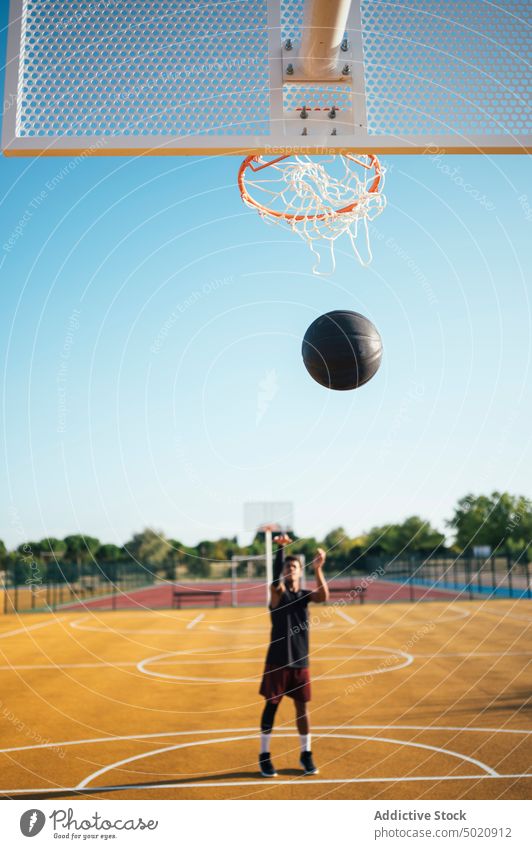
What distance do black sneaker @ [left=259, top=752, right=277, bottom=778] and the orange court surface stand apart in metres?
0.09

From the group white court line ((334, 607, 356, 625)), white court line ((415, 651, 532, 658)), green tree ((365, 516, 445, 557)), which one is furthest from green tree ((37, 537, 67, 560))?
green tree ((365, 516, 445, 557))

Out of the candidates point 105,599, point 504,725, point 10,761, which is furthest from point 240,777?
point 105,599

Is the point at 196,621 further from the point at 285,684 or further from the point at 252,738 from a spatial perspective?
the point at 285,684

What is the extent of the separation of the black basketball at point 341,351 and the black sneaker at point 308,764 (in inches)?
137

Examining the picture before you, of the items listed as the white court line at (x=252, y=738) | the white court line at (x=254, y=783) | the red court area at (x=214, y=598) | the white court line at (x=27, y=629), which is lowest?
the red court area at (x=214, y=598)

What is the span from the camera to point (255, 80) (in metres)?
5.10

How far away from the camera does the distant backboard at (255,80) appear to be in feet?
15.9

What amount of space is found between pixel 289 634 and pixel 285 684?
0.48 meters

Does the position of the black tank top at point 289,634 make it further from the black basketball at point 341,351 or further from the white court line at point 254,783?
the black basketball at point 341,351

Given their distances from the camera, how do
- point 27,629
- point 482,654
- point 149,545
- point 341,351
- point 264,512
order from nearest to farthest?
point 341,351 < point 482,654 < point 27,629 < point 264,512 < point 149,545

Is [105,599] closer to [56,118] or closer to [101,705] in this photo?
[101,705]

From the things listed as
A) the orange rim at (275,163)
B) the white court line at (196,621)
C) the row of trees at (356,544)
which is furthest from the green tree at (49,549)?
the orange rim at (275,163)

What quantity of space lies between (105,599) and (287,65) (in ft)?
105

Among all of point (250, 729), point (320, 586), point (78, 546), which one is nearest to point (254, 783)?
point (320, 586)
